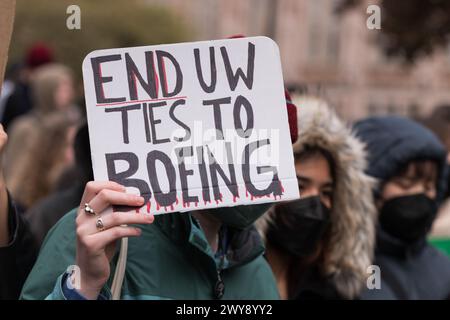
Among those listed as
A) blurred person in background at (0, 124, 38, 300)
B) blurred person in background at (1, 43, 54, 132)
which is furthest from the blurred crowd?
blurred person in background at (1, 43, 54, 132)

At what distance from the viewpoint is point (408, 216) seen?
4277 millimetres

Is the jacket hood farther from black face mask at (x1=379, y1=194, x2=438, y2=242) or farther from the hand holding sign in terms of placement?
the hand holding sign

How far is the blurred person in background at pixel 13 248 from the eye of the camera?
2.66m

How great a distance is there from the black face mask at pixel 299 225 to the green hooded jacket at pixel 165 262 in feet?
2.55

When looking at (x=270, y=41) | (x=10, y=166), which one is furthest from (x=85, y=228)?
(x=10, y=166)

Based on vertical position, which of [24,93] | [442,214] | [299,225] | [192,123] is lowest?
[442,214]

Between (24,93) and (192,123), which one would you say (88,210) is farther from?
(24,93)

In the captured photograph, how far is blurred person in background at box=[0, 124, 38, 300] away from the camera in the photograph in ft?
8.73

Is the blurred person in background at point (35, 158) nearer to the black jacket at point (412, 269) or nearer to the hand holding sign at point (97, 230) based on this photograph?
the black jacket at point (412, 269)

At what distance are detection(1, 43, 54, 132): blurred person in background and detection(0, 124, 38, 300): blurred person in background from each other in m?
6.34

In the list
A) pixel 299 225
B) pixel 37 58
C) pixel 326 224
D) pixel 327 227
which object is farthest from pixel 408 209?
pixel 37 58

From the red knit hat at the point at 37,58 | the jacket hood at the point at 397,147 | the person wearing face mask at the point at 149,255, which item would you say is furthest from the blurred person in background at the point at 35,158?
the red knit hat at the point at 37,58

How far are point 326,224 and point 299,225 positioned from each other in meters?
0.13
